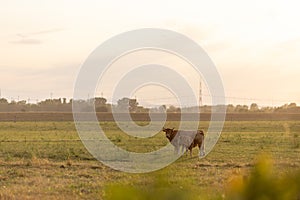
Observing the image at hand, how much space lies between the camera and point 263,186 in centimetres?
115

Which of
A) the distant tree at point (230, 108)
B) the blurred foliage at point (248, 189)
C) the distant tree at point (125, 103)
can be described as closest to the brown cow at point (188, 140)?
the distant tree at point (125, 103)

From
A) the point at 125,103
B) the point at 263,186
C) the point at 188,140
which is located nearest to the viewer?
the point at 263,186

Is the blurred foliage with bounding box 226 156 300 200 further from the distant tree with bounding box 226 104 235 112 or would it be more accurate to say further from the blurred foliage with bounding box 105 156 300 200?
the distant tree with bounding box 226 104 235 112

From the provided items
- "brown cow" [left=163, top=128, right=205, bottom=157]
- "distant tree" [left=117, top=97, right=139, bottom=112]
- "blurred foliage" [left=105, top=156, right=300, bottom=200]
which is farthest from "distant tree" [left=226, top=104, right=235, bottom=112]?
"blurred foliage" [left=105, top=156, right=300, bottom=200]

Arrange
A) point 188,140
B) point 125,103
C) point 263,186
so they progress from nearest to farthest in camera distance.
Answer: point 263,186
point 188,140
point 125,103

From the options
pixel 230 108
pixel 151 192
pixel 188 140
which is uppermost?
pixel 230 108

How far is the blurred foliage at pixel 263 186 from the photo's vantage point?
114 cm

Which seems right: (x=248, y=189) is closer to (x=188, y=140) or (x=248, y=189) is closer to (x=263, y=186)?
(x=263, y=186)

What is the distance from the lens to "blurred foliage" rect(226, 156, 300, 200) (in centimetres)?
114

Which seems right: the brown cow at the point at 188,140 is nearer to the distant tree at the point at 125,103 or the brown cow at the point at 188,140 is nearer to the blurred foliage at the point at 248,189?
the distant tree at the point at 125,103

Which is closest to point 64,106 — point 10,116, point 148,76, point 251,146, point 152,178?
point 10,116

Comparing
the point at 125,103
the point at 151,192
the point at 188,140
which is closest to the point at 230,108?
the point at 125,103

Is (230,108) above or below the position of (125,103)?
above

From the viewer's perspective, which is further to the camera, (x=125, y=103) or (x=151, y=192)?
(x=125, y=103)
